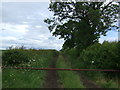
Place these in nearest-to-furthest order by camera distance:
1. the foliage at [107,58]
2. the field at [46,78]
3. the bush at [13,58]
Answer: the field at [46,78] < the foliage at [107,58] < the bush at [13,58]

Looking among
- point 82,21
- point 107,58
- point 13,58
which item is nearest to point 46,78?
point 13,58

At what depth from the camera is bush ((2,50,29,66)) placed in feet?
33.0

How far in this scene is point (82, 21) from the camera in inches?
719

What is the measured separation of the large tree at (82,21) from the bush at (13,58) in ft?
28.7

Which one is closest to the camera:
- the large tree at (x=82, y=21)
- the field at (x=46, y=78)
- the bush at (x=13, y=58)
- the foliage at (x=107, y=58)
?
the field at (x=46, y=78)

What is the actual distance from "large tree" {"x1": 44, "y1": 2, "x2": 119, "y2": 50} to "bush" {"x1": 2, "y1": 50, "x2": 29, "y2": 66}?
873cm

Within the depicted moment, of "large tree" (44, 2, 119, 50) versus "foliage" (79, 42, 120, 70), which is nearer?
"foliage" (79, 42, 120, 70)

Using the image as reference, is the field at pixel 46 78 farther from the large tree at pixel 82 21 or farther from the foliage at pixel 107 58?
the large tree at pixel 82 21

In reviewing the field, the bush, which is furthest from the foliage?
the bush

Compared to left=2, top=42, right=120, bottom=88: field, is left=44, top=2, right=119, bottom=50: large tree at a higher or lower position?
higher

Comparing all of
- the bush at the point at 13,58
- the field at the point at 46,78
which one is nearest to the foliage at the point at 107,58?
the field at the point at 46,78

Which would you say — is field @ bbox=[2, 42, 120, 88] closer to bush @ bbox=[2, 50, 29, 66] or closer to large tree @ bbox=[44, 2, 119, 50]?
bush @ bbox=[2, 50, 29, 66]

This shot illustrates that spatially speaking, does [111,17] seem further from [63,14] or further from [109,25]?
[63,14]

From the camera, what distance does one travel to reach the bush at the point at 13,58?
10.1 metres
